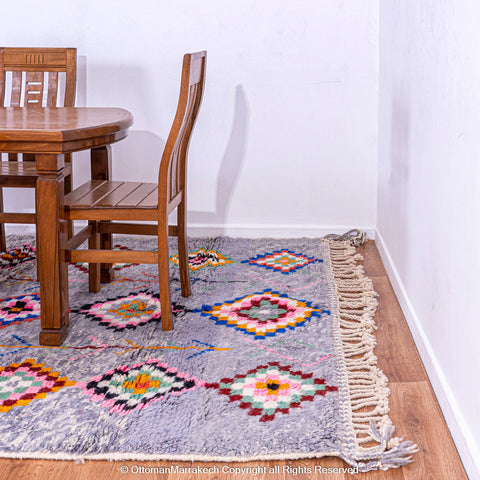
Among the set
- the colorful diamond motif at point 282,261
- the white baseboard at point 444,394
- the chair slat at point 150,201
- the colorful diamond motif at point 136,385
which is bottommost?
the colorful diamond motif at point 136,385

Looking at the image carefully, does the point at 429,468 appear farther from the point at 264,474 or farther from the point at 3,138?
the point at 3,138

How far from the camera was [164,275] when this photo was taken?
2.02 metres

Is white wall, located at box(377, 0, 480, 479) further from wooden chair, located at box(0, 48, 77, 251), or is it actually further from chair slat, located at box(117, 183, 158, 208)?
wooden chair, located at box(0, 48, 77, 251)

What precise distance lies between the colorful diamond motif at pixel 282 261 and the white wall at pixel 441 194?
1.30 ft

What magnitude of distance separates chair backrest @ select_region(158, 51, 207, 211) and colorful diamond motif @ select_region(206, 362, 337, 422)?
0.60 metres

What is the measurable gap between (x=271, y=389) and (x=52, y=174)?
867 mm

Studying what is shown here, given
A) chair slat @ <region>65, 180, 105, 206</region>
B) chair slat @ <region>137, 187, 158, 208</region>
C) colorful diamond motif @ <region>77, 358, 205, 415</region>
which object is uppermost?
chair slat @ <region>65, 180, 105, 206</region>

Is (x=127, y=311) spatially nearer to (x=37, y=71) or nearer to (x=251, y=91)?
(x=37, y=71)

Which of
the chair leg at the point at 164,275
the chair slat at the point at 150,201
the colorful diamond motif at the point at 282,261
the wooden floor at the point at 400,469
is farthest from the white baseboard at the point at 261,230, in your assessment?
the wooden floor at the point at 400,469

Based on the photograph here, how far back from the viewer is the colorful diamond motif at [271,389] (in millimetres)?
1584

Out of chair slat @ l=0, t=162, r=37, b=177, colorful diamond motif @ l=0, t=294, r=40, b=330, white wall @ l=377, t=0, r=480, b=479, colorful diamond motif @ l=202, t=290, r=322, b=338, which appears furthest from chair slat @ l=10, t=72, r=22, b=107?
white wall @ l=377, t=0, r=480, b=479

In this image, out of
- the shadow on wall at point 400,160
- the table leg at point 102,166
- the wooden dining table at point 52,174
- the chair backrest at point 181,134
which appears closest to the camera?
the wooden dining table at point 52,174

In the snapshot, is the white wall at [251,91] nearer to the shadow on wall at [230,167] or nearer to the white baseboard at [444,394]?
the shadow on wall at [230,167]

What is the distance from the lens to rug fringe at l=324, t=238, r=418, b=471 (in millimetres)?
1396
